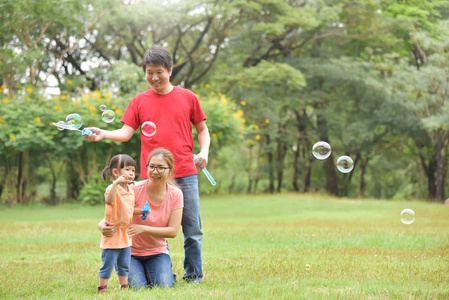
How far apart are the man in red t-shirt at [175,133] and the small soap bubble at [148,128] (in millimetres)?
14

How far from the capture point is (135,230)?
3930 mm

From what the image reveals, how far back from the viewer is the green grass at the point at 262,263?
397cm

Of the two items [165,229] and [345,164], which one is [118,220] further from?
[345,164]

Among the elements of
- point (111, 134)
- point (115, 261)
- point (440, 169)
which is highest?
point (440, 169)

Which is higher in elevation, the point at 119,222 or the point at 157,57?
the point at 157,57

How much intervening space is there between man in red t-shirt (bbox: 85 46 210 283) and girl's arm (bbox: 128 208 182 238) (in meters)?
0.24

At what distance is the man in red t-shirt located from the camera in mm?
4320

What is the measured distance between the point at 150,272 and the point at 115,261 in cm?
46

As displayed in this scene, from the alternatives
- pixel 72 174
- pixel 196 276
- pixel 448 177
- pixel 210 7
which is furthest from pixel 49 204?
pixel 448 177

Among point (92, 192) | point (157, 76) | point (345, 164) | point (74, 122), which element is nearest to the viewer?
point (157, 76)

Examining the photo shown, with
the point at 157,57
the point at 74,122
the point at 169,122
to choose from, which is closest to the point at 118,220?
the point at 169,122

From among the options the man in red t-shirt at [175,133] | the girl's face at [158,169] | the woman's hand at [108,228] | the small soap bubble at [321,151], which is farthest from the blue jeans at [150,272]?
the small soap bubble at [321,151]

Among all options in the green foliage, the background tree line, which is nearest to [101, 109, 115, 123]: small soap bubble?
the background tree line

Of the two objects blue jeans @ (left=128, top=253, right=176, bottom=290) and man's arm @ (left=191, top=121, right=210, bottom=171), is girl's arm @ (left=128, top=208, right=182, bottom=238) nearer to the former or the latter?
blue jeans @ (left=128, top=253, right=176, bottom=290)
